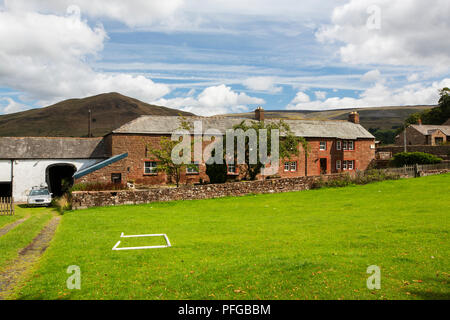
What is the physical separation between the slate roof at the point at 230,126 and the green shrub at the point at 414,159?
7113 millimetres

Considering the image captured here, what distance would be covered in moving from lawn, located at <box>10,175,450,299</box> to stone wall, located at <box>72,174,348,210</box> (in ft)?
19.8

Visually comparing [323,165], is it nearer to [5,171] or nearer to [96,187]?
[96,187]

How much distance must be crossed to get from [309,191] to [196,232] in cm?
1682

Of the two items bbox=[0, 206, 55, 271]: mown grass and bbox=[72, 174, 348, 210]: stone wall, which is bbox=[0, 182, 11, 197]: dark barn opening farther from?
bbox=[0, 206, 55, 271]: mown grass

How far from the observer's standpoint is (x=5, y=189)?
34.8 metres

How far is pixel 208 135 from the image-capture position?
130 feet

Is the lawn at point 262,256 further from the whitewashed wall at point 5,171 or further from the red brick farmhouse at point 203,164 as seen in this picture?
the whitewashed wall at point 5,171

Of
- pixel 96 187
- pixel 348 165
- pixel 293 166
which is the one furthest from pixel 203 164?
pixel 348 165

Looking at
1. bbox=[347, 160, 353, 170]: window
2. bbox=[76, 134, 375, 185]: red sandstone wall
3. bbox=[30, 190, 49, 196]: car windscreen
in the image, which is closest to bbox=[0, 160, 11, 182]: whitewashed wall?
bbox=[30, 190, 49, 196]: car windscreen

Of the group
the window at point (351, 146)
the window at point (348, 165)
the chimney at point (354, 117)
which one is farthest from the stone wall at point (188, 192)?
the chimney at point (354, 117)

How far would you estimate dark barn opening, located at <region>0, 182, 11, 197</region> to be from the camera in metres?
34.5

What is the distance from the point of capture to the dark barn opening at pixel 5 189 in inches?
1359

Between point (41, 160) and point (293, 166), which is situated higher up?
point (41, 160)

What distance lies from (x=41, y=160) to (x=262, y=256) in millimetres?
33147
